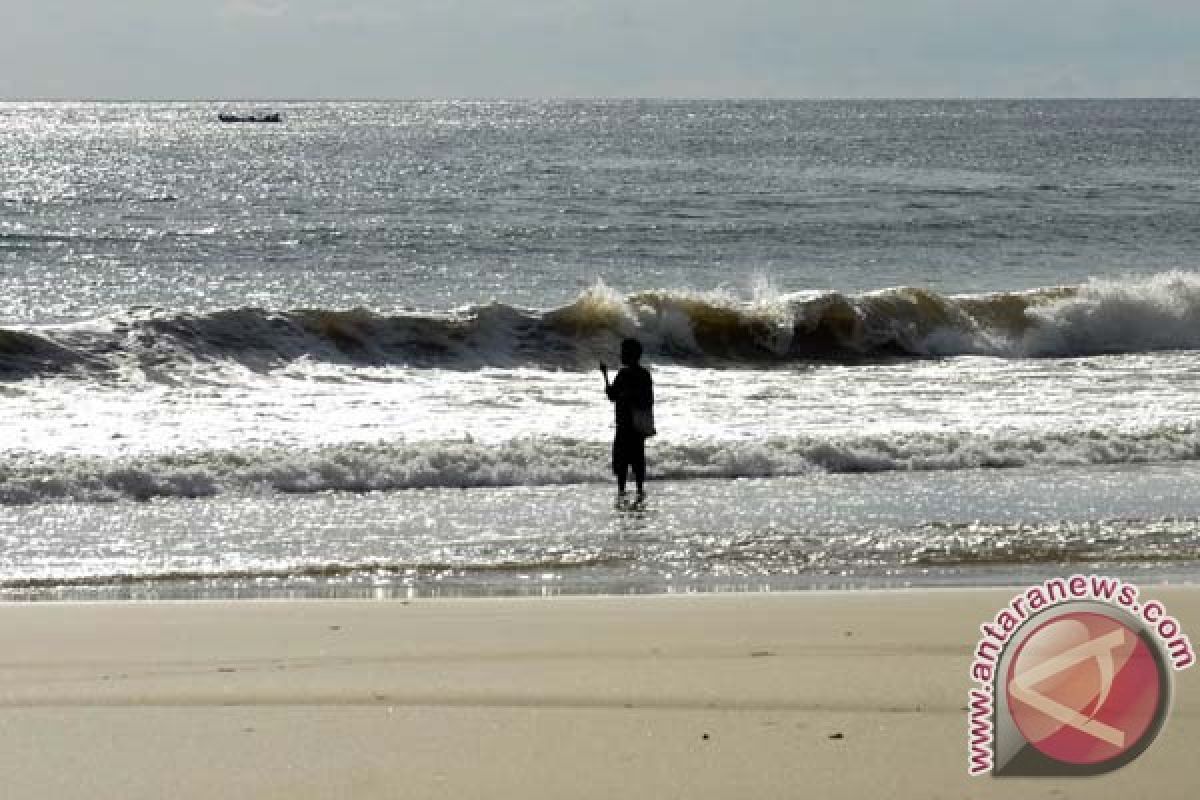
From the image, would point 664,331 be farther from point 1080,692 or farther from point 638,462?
point 1080,692

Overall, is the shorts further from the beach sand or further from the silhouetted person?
the beach sand

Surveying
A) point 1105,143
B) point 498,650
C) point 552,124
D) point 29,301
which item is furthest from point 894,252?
point 552,124

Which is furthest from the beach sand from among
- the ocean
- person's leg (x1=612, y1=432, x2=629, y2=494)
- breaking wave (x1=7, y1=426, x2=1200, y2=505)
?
breaking wave (x1=7, y1=426, x2=1200, y2=505)

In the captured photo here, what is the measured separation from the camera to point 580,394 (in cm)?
1783

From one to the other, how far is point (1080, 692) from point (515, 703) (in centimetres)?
195

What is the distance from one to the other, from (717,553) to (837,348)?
13.6m

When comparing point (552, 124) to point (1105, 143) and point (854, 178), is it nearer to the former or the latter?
point (1105, 143)

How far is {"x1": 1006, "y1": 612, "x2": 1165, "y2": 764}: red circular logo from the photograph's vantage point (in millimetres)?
4953

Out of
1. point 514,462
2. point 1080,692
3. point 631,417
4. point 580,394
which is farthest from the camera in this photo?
point 580,394

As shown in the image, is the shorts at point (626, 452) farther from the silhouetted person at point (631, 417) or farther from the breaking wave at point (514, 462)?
the breaking wave at point (514, 462)

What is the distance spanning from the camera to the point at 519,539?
10445 mm

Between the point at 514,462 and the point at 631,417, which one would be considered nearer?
the point at 631,417

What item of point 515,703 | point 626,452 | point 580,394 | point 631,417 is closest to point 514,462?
point 626,452

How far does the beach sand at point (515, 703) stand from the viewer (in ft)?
16.1
